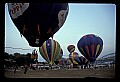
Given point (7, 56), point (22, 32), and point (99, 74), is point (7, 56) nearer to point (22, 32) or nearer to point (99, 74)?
point (22, 32)

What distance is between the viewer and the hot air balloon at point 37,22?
11.3ft

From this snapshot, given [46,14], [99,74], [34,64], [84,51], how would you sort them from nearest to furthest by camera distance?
[99,74] → [34,64] → [46,14] → [84,51]

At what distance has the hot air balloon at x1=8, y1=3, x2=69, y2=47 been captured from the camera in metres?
3.45

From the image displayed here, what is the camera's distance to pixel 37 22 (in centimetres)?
359

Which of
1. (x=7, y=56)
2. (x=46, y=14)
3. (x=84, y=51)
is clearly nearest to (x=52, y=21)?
(x=46, y=14)

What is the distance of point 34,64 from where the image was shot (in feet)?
10.0

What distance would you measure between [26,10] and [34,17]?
0.53ft
